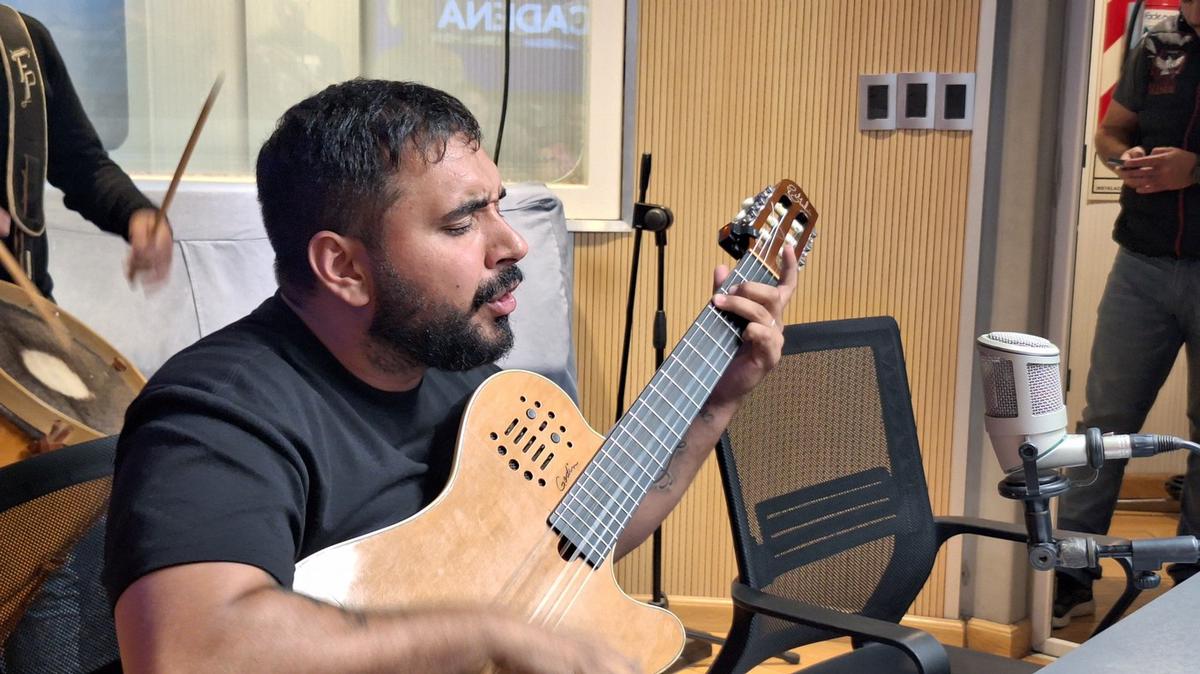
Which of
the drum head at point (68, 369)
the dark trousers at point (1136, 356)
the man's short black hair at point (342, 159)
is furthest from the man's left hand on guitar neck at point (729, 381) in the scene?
the dark trousers at point (1136, 356)

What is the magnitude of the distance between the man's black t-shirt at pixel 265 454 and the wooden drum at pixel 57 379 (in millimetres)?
609

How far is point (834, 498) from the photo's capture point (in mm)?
1759

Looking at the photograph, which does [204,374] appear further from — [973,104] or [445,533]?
[973,104]

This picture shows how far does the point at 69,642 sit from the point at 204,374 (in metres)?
0.27

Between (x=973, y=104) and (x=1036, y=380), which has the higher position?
(x=973, y=104)

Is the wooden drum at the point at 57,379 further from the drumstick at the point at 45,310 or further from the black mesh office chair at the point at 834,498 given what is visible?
the black mesh office chair at the point at 834,498

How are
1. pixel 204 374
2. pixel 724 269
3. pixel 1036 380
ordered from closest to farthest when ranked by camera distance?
pixel 204 374, pixel 1036 380, pixel 724 269

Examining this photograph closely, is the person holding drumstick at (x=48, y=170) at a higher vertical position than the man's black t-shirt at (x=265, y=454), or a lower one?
higher

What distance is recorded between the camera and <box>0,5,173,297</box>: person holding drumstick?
2059mm

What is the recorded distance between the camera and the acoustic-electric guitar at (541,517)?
1.15 meters

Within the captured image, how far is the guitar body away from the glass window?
1411mm

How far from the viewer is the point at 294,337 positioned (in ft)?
4.01

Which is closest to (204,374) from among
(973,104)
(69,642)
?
(69,642)
